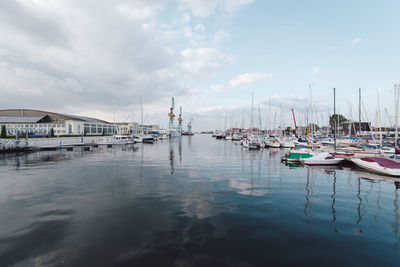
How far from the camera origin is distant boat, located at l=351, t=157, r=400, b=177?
1881 cm

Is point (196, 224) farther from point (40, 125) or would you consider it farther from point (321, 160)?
point (40, 125)

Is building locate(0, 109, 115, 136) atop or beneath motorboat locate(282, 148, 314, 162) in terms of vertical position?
atop

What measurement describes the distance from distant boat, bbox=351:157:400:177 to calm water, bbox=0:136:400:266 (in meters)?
4.78

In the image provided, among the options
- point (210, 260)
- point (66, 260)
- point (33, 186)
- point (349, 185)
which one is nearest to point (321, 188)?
point (349, 185)

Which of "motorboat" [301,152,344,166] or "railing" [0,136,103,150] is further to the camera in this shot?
"railing" [0,136,103,150]

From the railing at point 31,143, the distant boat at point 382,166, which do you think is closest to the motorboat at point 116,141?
the railing at point 31,143

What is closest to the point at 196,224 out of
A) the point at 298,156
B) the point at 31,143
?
the point at 298,156

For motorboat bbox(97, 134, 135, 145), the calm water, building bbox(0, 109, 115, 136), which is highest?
building bbox(0, 109, 115, 136)

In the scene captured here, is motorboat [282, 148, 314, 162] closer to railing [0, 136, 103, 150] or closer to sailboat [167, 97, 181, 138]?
railing [0, 136, 103, 150]

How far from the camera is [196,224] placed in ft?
27.6

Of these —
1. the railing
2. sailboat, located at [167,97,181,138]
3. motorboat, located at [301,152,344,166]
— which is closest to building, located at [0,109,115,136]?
the railing

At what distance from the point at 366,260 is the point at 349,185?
12142 mm

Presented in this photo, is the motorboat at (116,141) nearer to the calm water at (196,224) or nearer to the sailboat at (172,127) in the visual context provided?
the calm water at (196,224)

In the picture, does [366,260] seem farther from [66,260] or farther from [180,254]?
[66,260]
